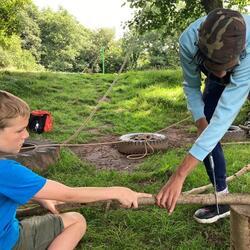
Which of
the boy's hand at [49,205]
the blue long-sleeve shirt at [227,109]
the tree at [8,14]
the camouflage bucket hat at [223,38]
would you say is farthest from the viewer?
the tree at [8,14]

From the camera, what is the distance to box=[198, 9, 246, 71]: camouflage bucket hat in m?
2.22

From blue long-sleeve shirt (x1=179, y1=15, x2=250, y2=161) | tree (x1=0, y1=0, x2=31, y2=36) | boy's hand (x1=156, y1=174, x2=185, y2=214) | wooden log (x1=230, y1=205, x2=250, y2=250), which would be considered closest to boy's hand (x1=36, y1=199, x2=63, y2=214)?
boy's hand (x1=156, y1=174, x2=185, y2=214)

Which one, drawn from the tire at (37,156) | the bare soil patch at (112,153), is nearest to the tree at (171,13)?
the bare soil patch at (112,153)

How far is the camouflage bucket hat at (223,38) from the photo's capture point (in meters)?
2.22

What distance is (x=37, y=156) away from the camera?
4.92m

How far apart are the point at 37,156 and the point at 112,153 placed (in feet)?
5.38

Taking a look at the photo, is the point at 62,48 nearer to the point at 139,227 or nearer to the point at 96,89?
the point at 96,89

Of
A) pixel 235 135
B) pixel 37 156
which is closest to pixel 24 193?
pixel 37 156

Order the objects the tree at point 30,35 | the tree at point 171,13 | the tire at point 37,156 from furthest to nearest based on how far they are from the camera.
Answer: the tree at point 30,35 → the tree at point 171,13 → the tire at point 37,156

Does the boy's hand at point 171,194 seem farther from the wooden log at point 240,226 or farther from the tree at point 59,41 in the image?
the tree at point 59,41

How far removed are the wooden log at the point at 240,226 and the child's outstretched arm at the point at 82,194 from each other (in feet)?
1.82

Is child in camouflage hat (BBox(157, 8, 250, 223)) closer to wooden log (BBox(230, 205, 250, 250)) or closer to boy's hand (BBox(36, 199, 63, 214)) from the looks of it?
wooden log (BBox(230, 205, 250, 250))

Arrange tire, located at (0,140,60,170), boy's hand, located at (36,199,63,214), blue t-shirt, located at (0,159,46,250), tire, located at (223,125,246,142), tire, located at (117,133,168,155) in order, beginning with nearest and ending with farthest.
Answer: blue t-shirt, located at (0,159,46,250), boy's hand, located at (36,199,63,214), tire, located at (0,140,60,170), tire, located at (117,133,168,155), tire, located at (223,125,246,142)

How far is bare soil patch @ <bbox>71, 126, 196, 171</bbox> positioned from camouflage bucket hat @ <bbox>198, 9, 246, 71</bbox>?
324 cm
